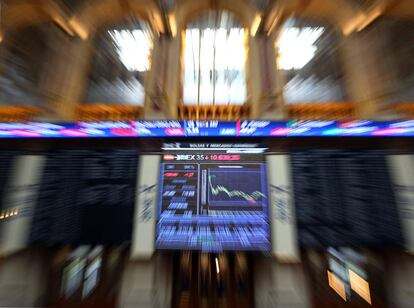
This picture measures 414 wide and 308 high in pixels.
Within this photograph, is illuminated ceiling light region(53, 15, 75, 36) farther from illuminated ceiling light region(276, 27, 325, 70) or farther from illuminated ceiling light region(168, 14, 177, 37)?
illuminated ceiling light region(276, 27, 325, 70)

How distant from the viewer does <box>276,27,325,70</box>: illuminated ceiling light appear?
234cm

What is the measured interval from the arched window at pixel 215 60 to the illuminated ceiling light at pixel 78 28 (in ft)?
4.85

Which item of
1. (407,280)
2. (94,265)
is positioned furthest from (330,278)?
(94,265)

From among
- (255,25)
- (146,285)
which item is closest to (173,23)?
(255,25)

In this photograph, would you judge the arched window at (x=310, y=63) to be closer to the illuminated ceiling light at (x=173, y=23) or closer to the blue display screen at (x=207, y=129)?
the blue display screen at (x=207, y=129)

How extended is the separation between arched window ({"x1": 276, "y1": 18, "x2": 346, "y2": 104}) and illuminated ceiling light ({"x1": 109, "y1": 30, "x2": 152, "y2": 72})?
1902mm

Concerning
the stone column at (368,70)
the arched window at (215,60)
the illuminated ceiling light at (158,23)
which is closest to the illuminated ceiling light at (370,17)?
the stone column at (368,70)

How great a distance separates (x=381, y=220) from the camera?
5.38 ft

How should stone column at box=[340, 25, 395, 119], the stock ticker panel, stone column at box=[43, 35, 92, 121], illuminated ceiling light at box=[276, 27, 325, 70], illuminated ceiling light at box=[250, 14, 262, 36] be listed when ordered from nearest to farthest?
the stock ticker panel, stone column at box=[340, 25, 395, 119], stone column at box=[43, 35, 92, 121], illuminated ceiling light at box=[276, 27, 325, 70], illuminated ceiling light at box=[250, 14, 262, 36]

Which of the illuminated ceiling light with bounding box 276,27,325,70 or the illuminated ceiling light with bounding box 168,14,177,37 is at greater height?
the illuminated ceiling light with bounding box 168,14,177,37

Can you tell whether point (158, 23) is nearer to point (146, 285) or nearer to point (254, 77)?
point (254, 77)

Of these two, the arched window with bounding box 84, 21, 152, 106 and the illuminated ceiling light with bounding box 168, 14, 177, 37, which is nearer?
the arched window with bounding box 84, 21, 152, 106


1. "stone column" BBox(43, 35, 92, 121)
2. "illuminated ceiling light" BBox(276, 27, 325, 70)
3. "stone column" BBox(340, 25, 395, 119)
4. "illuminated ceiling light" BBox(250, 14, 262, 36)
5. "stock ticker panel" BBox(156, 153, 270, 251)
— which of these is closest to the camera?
"stock ticker panel" BBox(156, 153, 270, 251)

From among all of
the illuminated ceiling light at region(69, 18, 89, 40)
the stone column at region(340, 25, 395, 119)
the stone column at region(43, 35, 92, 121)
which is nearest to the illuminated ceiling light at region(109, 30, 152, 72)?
the illuminated ceiling light at region(69, 18, 89, 40)
